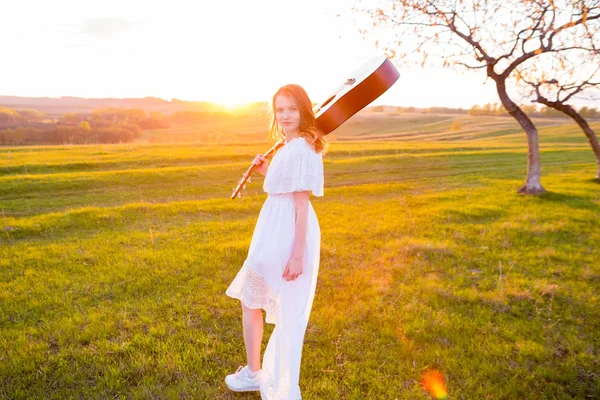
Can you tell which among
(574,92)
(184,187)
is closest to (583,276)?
(574,92)

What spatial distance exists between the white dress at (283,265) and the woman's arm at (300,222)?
0.09 metres

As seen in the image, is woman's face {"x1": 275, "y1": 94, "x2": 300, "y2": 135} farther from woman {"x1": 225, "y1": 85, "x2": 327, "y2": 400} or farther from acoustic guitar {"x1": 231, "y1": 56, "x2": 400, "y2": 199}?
acoustic guitar {"x1": 231, "y1": 56, "x2": 400, "y2": 199}

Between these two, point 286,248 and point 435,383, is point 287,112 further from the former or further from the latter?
point 435,383

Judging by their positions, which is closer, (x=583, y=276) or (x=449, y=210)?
(x=583, y=276)

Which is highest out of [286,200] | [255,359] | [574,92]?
[574,92]

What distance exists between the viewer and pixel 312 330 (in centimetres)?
536

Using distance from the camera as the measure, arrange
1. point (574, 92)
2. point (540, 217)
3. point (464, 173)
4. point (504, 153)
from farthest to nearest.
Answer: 1. point (504, 153)
2. point (464, 173)
3. point (574, 92)
4. point (540, 217)

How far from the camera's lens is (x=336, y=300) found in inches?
248

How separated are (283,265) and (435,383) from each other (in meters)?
2.46

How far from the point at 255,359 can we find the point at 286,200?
1829 millimetres

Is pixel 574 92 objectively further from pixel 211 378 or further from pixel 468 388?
pixel 211 378

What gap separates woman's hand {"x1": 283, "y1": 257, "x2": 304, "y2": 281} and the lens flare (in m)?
2.25

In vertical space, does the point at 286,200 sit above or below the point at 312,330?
above

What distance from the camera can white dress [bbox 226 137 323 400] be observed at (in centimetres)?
329
